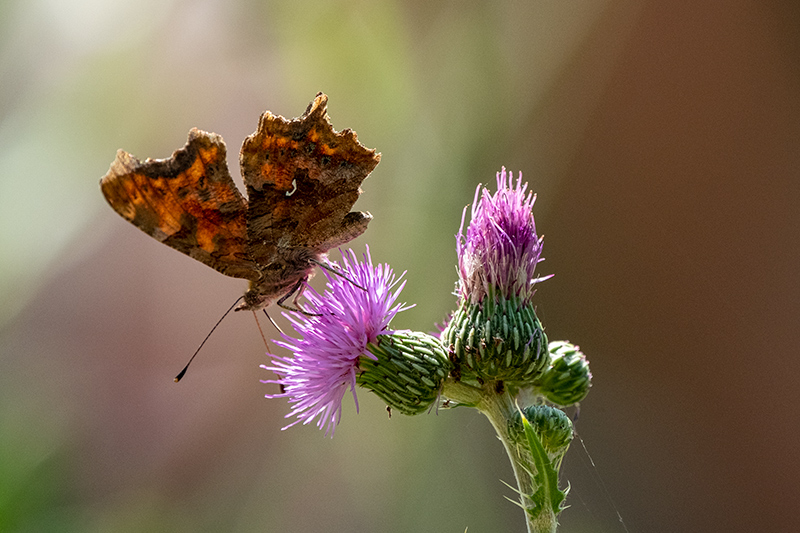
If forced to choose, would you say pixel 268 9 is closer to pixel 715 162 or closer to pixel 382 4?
pixel 382 4

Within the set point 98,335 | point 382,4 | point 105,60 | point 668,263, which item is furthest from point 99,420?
point 668,263

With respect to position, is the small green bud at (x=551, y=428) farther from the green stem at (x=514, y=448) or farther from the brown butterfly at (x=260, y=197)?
the brown butterfly at (x=260, y=197)

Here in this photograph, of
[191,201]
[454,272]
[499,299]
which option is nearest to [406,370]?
[499,299]

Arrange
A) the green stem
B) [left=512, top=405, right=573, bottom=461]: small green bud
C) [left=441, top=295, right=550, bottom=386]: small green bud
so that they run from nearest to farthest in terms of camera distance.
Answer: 1. the green stem
2. [left=512, top=405, right=573, bottom=461]: small green bud
3. [left=441, top=295, right=550, bottom=386]: small green bud

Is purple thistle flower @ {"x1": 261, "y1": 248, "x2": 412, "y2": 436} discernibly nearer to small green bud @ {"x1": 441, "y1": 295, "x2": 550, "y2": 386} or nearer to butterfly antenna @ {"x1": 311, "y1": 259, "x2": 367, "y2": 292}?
butterfly antenna @ {"x1": 311, "y1": 259, "x2": 367, "y2": 292}

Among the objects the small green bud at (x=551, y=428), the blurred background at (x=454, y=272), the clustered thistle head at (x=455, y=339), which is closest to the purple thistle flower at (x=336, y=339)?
the clustered thistle head at (x=455, y=339)

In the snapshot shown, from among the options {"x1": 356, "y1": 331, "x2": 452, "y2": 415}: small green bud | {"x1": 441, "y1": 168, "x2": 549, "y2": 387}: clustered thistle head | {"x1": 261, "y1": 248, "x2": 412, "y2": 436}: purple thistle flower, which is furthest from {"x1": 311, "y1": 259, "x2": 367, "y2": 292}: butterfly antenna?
{"x1": 441, "y1": 168, "x2": 549, "y2": 387}: clustered thistle head
